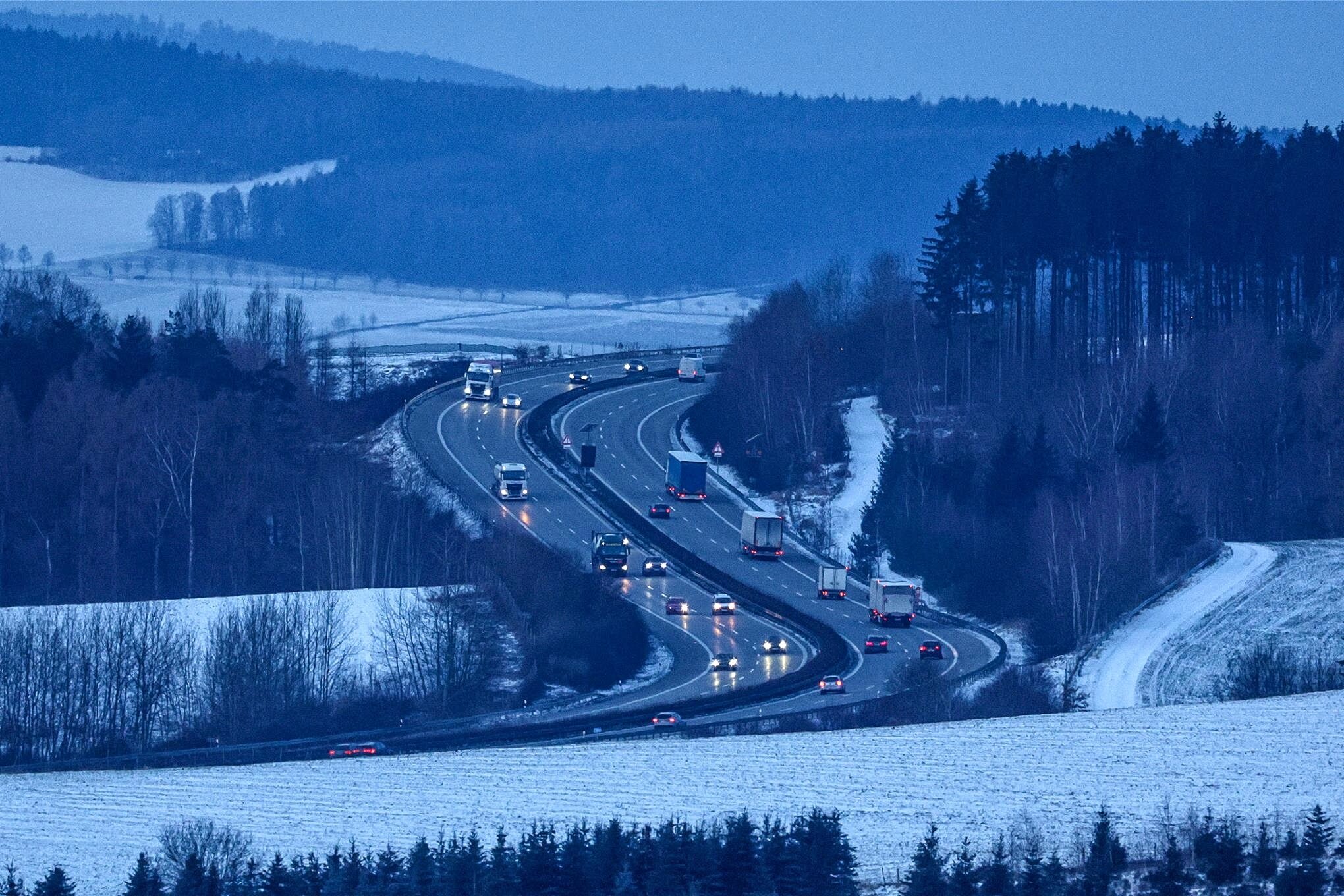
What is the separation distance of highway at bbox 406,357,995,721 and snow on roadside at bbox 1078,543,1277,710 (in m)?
3.45

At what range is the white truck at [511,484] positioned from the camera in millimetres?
61719

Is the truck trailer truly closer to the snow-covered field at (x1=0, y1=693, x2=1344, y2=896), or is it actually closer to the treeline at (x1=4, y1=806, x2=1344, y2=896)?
the snow-covered field at (x1=0, y1=693, x2=1344, y2=896)

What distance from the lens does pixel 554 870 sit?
2128 cm

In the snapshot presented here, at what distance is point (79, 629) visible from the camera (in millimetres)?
43156

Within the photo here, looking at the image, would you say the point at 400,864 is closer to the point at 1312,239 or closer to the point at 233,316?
the point at 1312,239

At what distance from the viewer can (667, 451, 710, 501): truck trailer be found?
64.4 metres

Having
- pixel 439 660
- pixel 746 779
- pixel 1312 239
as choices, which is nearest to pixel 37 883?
pixel 746 779

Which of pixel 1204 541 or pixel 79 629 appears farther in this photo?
pixel 1204 541

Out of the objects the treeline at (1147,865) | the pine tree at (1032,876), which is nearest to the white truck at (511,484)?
the treeline at (1147,865)

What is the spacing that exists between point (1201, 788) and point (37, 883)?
15.7m

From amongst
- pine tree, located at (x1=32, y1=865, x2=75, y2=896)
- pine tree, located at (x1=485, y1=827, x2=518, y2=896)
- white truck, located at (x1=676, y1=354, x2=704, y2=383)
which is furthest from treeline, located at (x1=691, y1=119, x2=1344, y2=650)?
pine tree, located at (x1=32, y1=865, x2=75, y2=896)

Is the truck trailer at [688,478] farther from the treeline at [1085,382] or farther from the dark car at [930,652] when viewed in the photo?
the dark car at [930,652]

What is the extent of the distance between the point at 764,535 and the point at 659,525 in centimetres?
499

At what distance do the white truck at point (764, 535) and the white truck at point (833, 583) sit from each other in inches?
180
